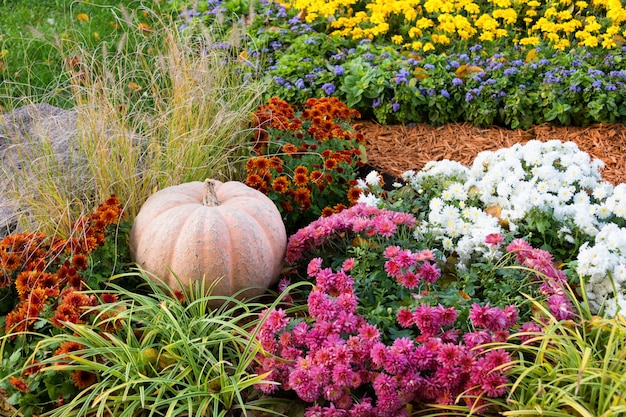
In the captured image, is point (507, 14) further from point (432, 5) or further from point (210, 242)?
point (210, 242)

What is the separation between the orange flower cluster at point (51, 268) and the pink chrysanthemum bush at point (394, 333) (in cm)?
85

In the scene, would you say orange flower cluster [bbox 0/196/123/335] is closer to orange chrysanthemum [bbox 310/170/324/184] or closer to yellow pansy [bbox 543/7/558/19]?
orange chrysanthemum [bbox 310/170/324/184]

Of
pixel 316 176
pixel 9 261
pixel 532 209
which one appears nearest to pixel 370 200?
pixel 316 176

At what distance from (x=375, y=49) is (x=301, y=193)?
240cm

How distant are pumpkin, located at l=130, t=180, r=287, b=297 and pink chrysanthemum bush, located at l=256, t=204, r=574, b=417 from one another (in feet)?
0.99

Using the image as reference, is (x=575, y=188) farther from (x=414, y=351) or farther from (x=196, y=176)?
(x=196, y=176)

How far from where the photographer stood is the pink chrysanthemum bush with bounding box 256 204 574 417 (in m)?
2.35

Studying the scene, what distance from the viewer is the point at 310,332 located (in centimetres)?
250

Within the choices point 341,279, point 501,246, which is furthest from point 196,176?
point 501,246

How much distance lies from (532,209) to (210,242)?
60.4 inches

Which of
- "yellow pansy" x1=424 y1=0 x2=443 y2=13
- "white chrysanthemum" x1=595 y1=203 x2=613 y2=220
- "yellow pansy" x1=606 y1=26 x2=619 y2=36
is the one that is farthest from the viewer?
"yellow pansy" x1=424 y1=0 x2=443 y2=13

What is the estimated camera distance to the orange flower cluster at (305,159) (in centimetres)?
358

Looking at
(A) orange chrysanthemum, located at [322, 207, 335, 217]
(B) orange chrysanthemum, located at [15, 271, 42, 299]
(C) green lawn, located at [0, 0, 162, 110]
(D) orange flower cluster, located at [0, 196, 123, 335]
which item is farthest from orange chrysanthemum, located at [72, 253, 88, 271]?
(C) green lawn, located at [0, 0, 162, 110]

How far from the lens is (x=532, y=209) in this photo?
3121mm
